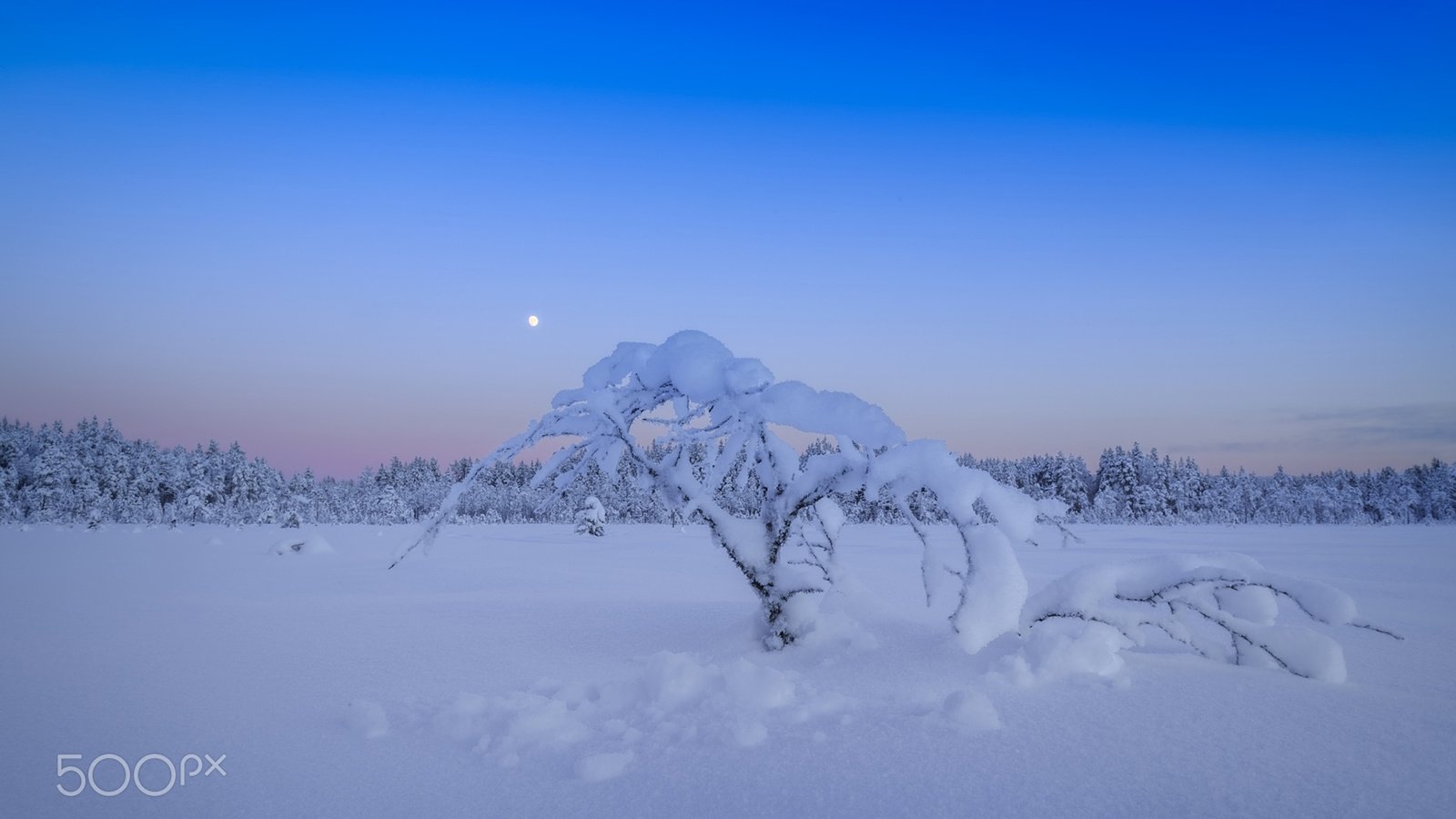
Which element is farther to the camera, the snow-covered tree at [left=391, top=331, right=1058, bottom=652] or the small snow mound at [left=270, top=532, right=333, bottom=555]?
the small snow mound at [left=270, top=532, right=333, bottom=555]

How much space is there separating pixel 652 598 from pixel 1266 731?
4.77 m

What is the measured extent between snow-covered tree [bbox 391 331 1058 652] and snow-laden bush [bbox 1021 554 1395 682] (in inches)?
17.9

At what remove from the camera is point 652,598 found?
6.24 meters

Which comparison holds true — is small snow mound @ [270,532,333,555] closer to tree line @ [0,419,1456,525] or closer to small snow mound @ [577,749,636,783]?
small snow mound @ [577,749,636,783]

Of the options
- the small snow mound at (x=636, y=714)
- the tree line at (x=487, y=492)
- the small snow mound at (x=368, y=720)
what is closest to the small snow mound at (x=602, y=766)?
the small snow mound at (x=636, y=714)

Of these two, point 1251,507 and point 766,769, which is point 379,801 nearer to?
point 766,769

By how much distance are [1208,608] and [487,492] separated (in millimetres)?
88829

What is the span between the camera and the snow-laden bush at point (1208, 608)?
2.90 metres

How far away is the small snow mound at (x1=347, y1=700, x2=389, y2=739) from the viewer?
260 centimetres

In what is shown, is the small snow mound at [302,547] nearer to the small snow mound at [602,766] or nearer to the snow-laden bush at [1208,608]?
the small snow mound at [602,766]

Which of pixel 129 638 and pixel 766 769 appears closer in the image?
pixel 766 769

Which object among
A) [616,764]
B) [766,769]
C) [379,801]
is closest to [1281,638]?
[766,769]

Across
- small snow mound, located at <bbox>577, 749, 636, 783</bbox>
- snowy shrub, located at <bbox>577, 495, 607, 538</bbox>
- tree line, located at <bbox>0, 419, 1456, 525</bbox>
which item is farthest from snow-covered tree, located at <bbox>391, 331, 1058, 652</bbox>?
tree line, located at <bbox>0, 419, 1456, 525</bbox>

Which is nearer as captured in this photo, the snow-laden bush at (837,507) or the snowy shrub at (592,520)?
the snow-laden bush at (837,507)
